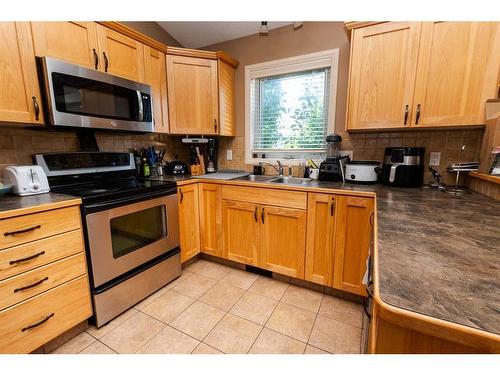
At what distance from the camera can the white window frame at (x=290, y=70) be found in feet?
6.96

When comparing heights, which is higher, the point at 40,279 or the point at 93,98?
the point at 93,98

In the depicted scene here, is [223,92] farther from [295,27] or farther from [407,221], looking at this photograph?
[407,221]

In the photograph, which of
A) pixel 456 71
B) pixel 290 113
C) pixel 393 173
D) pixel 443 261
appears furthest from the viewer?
pixel 290 113

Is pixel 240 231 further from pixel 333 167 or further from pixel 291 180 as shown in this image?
pixel 333 167

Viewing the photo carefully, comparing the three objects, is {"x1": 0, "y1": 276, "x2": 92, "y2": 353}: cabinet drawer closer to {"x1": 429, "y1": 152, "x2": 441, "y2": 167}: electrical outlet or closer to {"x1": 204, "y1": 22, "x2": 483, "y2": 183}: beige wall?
{"x1": 204, "y1": 22, "x2": 483, "y2": 183}: beige wall

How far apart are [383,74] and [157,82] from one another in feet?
6.22

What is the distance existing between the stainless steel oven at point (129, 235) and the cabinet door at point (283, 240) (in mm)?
785

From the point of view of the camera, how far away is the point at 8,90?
4.18ft

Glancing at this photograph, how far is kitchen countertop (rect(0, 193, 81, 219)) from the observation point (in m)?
1.08

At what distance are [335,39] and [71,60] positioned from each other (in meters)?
2.13

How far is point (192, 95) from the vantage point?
90.0 inches

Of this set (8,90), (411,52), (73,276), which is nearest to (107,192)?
(73,276)

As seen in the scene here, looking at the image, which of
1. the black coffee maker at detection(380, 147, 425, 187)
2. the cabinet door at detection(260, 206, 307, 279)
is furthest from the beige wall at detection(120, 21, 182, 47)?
the black coffee maker at detection(380, 147, 425, 187)

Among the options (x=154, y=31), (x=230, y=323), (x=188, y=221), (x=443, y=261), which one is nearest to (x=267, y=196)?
(x=188, y=221)
